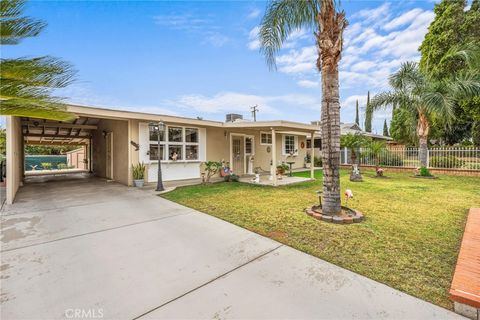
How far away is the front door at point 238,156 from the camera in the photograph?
40.5ft

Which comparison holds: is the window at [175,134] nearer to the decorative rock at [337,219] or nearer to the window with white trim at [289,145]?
the window with white trim at [289,145]

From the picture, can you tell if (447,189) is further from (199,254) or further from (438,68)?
(438,68)

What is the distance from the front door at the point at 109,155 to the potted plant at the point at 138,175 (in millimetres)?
3191

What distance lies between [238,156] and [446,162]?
11.2 metres

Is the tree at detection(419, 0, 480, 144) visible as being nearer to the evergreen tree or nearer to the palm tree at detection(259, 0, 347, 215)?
the evergreen tree

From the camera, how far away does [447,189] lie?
816 centimetres

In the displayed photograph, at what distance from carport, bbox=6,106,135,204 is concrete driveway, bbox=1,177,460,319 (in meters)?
3.99

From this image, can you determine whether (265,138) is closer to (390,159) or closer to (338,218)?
(390,159)

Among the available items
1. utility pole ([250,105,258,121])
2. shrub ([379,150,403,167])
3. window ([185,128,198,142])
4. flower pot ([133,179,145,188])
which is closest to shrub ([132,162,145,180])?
flower pot ([133,179,145,188])

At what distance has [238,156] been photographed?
41.1 ft

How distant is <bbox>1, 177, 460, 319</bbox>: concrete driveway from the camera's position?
2129 millimetres

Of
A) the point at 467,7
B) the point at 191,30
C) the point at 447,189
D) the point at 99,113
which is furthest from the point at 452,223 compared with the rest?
the point at 467,7

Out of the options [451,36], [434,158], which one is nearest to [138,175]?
[434,158]

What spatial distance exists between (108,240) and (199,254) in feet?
5.57
